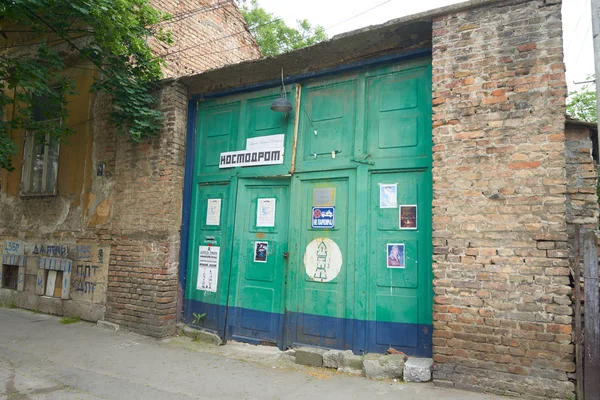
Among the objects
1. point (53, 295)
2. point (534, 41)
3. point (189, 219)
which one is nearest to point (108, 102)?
point (189, 219)

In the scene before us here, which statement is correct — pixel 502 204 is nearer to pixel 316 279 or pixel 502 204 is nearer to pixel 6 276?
pixel 316 279

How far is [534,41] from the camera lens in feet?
12.3

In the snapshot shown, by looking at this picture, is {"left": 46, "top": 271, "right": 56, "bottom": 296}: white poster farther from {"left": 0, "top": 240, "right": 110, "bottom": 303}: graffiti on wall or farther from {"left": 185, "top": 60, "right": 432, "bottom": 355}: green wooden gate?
{"left": 185, "top": 60, "right": 432, "bottom": 355}: green wooden gate

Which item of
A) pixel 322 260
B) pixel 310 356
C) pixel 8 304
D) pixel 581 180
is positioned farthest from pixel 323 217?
pixel 8 304

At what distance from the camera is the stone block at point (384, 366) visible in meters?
4.13

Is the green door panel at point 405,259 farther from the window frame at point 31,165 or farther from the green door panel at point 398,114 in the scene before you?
the window frame at point 31,165

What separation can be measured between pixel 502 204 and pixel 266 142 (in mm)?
3221

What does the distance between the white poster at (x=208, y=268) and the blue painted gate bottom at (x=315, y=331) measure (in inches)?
10.7

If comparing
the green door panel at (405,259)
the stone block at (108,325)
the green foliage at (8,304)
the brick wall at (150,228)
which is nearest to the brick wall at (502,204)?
the green door panel at (405,259)

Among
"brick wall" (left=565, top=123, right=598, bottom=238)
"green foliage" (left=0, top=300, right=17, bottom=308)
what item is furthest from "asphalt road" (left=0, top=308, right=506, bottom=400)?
"green foliage" (left=0, top=300, right=17, bottom=308)

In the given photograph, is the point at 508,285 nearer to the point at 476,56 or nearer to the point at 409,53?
the point at 476,56

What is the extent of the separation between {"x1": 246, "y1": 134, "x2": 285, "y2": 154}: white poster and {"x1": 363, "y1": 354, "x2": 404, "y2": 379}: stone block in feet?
9.78

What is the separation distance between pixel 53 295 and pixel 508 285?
7.37 m

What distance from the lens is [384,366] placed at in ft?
13.7
